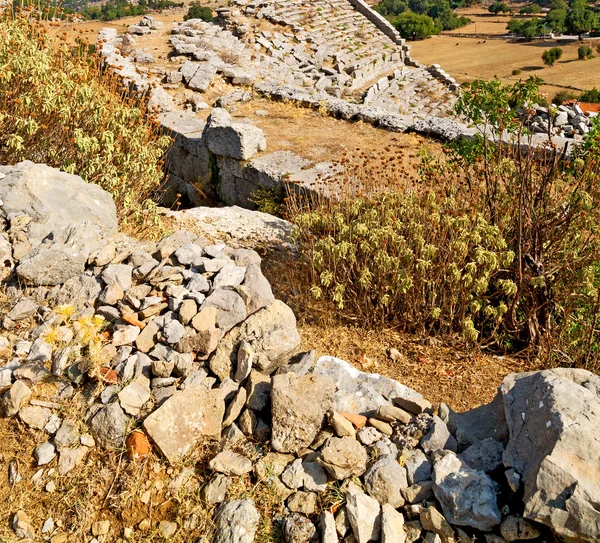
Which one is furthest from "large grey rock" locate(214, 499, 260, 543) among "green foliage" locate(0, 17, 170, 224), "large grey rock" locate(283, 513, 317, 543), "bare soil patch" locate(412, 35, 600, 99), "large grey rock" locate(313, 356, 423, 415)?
"bare soil patch" locate(412, 35, 600, 99)

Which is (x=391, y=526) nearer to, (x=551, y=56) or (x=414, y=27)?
(x=551, y=56)

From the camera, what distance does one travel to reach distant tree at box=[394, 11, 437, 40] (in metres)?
43.8

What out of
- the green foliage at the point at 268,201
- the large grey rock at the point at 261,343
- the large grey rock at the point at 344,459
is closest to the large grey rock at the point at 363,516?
the large grey rock at the point at 344,459

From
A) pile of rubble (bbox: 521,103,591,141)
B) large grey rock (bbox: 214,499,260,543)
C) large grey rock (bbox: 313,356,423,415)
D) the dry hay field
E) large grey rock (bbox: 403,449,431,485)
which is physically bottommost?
the dry hay field

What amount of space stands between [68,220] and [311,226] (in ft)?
7.04

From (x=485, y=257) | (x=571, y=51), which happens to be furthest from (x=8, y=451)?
(x=571, y=51)

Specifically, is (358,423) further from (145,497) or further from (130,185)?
A: (130,185)

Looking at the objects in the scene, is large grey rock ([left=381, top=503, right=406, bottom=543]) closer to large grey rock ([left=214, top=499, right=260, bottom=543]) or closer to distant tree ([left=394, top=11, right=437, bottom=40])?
large grey rock ([left=214, top=499, right=260, bottom=543])

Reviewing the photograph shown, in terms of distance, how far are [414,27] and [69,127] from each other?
4367 centimetres

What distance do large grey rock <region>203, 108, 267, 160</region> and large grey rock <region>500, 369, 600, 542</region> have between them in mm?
6737

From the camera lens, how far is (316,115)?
1129cm

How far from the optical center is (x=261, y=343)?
3564 millimetres

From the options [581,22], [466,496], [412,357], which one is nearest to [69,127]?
[412,357]

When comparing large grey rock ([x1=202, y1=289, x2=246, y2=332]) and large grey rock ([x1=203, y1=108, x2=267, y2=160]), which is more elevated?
large grey rock ([x1=202, y1=289, x2=246, y2=332])
